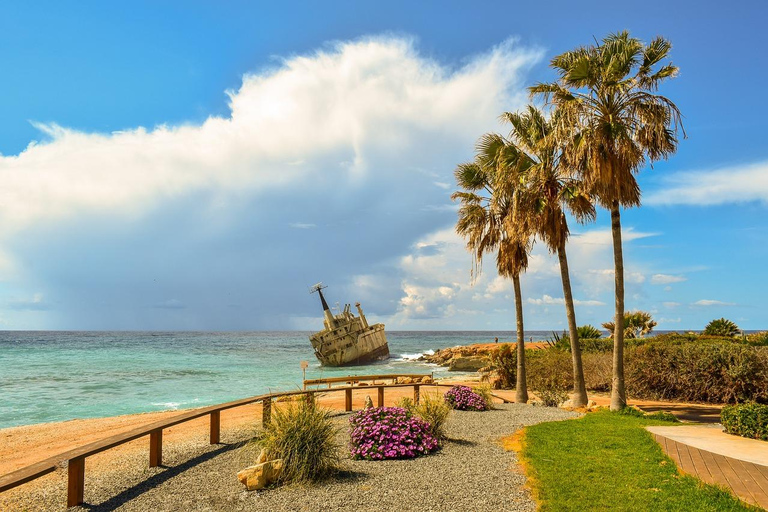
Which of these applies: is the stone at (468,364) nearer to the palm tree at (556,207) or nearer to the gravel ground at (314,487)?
the palm tree at (556,207)

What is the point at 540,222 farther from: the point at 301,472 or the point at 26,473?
the point at 26,473

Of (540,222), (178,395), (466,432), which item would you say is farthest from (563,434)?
(178,395)

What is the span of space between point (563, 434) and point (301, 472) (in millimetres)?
6120

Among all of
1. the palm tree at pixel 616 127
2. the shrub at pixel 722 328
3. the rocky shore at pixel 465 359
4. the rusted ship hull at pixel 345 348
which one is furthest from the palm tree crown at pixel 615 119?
the rusted ship hull at pixel 345 348

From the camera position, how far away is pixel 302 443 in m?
7.52

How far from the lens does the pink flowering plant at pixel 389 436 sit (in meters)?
8.62

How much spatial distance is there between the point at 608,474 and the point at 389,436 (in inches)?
144

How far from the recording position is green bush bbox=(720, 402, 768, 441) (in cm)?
987

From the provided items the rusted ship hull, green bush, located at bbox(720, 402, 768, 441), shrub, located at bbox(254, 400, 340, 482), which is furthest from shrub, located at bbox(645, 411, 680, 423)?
the rusted ship hull

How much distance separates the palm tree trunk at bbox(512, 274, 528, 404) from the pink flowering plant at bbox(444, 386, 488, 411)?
3.31 m

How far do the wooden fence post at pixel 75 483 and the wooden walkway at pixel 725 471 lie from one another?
8931 mm

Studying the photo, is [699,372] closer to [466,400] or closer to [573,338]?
[573,338]

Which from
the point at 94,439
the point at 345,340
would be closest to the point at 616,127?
the point at 94,439

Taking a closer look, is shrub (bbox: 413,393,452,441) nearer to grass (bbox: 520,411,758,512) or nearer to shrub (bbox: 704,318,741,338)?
grass (bbox: 520,411,758,512)
